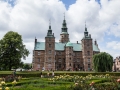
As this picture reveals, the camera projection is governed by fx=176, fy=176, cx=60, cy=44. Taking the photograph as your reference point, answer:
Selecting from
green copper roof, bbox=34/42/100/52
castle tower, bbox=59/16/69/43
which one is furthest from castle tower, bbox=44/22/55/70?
castle tower, bbox=59/16/69/43

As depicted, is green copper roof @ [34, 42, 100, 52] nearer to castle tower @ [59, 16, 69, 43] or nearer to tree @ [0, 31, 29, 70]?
castle tower @ [59, 16, 69, 43]

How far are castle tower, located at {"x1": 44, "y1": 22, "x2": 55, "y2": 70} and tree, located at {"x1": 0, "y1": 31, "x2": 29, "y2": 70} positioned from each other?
16.3 m

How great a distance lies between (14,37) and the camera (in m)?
46.4

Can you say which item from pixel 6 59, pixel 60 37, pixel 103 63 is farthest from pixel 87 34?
pixel 6 59

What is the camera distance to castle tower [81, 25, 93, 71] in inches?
2559

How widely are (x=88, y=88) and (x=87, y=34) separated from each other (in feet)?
202

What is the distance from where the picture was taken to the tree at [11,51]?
43.2m

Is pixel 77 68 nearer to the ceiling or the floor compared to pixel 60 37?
nearer to the floor

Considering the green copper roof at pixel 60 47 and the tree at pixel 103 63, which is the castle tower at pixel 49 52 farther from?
the tree at pixel 103 63

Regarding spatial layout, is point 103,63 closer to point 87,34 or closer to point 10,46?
point 10,46

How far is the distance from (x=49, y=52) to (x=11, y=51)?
20.5 meters

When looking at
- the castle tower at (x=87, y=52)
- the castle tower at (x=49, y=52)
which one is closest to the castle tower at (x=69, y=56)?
the castle tower at (x=49, y=52)

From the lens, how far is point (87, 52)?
218 feet

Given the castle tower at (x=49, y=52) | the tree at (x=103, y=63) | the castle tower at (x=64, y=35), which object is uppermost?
the castle tower at (x=64, y=35)
